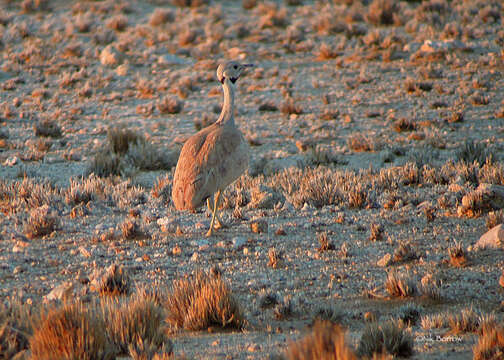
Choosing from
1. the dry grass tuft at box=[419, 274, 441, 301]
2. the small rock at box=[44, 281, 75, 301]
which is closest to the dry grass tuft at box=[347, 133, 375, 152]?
the dry grass tuft at box=[419, 274, 441, 301]

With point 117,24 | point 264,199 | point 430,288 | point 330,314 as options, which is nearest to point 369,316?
point 330,314

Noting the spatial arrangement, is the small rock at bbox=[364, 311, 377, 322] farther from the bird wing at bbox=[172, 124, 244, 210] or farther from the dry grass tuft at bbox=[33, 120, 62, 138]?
the dry grass tuft at bbox=[33, 120, 62, 138]

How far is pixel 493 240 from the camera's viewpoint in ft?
23.6

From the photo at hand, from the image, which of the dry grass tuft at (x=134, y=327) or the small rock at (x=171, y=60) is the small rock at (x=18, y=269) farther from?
the small rock at (x=171, y=60)

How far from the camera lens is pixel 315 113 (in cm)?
1605

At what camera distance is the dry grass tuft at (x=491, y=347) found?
4332 millimetres

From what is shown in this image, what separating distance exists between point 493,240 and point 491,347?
301 cm

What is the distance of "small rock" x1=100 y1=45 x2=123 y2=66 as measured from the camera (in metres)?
21.2

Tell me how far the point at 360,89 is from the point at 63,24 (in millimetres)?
14993

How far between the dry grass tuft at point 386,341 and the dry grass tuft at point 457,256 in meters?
2.36

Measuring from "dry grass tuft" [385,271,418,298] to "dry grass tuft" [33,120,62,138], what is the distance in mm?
10191

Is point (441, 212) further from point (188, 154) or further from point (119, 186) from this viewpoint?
point (119, 186)

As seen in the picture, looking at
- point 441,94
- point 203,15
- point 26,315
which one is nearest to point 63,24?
point 203,15

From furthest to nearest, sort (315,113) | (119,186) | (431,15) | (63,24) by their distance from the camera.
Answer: (63,24) → (431,15) → (315,113) → (119,186)
